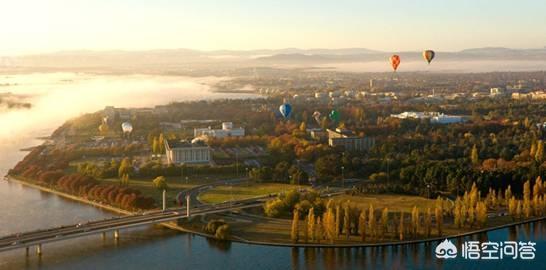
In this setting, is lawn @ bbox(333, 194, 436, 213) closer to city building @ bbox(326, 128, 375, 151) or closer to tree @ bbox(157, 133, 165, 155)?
city building @ bbox(326, 128, 375, 151)

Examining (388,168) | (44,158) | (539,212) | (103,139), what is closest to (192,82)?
(103,139)

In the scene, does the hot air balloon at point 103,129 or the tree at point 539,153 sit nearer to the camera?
the tree at point 539,153

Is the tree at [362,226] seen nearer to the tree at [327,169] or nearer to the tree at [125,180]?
the tree at [327,169]

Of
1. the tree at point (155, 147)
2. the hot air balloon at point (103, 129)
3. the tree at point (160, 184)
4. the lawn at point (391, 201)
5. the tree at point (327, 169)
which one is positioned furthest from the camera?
the hot air balloon at point (103, 129)

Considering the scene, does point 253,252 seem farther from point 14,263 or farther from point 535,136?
point 535,136

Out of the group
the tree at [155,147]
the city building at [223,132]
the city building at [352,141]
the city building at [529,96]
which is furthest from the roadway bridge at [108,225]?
the city building at [529,96]

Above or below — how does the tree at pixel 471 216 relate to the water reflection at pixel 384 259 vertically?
above

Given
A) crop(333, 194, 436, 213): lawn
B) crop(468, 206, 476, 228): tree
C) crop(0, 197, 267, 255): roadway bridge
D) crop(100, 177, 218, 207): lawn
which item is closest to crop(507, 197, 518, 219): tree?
crop(468, 206, 476, 228): tree
